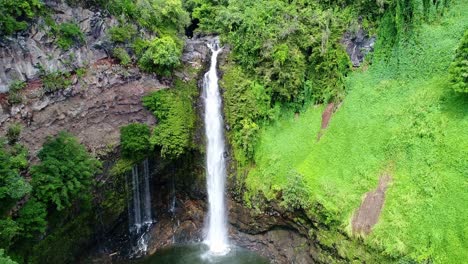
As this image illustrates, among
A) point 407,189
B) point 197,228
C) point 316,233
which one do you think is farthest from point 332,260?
point 197,228

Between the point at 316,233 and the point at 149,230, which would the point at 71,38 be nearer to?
the point at 149,230

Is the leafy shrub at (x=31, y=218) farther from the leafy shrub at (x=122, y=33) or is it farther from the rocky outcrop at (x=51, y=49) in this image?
the leafy shrub at (x=122, y=33)

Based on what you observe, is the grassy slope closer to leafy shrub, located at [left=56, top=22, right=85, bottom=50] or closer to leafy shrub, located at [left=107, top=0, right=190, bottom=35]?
leafy shrub, located at [left=107, top=0, right=190, bottom=35]

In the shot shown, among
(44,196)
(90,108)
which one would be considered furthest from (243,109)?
(44,196)

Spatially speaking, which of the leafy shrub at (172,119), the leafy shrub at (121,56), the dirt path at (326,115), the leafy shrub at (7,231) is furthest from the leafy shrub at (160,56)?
the leafy shrub at (7,231)

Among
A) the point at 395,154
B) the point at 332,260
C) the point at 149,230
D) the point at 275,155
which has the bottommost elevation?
the point at 149,230

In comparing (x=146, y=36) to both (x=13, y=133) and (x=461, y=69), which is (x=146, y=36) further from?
(x=461, y=69)

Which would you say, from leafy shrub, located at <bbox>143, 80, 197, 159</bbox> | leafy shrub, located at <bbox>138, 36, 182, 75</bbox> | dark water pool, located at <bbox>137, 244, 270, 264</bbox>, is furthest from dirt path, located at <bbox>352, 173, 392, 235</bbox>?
leafy shrub, located at <bbox>138, 36, 182, 75</bbox>
